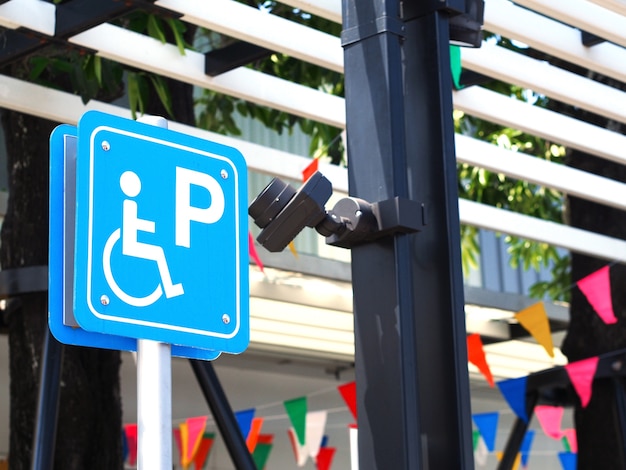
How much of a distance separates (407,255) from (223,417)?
7.99 feet

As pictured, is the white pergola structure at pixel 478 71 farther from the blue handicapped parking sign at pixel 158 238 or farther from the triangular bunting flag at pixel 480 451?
the triangular bunting flag at pixel 480 451

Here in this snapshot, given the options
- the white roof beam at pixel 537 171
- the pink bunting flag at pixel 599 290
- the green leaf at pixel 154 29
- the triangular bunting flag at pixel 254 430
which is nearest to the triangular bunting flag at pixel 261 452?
the triangular bunting flag at pixel 254 430

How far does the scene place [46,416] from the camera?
14.4 ft

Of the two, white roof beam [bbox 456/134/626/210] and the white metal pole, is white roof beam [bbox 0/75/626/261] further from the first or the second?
the white metal pole

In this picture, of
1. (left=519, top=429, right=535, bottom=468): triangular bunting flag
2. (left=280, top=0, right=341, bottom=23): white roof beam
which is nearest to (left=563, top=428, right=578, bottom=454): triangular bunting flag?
(left=519, top=429, right=535, bottom=468): triangular bunting flag

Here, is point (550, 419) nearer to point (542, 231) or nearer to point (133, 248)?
point (542, 231)

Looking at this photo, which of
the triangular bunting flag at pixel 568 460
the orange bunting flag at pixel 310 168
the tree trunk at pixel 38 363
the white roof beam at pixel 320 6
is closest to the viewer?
the white roof beam at pixel 320 6

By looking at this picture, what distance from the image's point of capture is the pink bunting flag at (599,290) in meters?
6.36

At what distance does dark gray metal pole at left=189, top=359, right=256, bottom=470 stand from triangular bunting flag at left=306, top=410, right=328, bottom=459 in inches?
137

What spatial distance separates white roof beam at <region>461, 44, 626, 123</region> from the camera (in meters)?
4.51

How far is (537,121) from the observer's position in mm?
5062

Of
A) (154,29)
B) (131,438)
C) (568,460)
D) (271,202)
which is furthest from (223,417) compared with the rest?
(568,460)

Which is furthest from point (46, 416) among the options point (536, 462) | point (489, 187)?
point (536, 462)

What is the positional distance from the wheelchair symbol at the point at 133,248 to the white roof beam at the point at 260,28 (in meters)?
2.00
